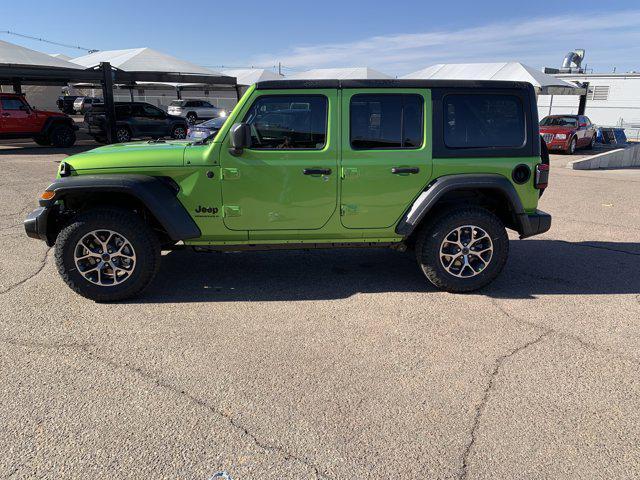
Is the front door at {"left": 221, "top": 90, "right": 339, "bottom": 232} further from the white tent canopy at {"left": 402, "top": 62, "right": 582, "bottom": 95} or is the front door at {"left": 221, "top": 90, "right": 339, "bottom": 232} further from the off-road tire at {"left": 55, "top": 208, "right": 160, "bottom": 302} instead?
the white tent canopy at {"left": 402, "top": 62, "right": 582, "bottom": 95}

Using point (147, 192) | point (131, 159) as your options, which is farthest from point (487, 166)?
point (131, 159)

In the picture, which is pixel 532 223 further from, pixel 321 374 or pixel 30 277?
pixel 30 277

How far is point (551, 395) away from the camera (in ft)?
9.71

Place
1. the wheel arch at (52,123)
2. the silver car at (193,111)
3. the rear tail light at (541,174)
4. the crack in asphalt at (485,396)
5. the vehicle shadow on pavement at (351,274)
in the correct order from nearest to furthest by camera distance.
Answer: the crack in asphalt at (485,396), the rear tail light at (541,174), the vehicle shadow on pavement at (351,274), the wheel arch at (52,123), the silver car at (193,111)

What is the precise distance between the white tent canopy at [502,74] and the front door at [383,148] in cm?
1852

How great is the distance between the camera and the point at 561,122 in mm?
20500

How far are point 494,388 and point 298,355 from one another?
1.31 meters

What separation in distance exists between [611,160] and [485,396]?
1688 centimetres

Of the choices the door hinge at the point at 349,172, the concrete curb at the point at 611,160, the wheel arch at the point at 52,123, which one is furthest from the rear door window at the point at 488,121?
the wheel arch at the point at 52,123

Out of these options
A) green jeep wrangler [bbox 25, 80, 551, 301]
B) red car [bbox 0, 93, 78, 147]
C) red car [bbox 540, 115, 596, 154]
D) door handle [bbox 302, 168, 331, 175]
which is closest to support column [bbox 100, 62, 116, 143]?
red car [bbox 0, 93, 78, 147]

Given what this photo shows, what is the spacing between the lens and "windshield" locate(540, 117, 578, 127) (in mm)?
20203

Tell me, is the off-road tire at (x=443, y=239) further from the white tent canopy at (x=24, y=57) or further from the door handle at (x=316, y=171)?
the white tent canopy at (x=24, y=57)

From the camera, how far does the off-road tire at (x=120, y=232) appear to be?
4.12m

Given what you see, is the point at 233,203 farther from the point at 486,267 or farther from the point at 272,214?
the point at 486,267
